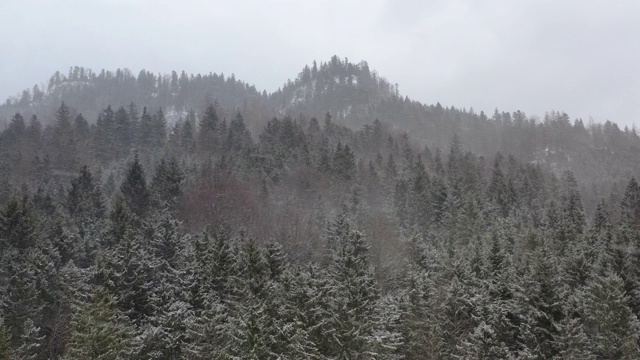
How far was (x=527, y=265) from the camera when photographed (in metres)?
36.2

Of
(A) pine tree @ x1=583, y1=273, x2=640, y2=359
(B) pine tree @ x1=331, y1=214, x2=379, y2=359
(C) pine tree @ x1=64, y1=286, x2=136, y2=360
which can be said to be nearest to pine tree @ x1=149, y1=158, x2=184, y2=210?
(C) pine tree @ x1=64, y1=286, x2=136, y2=360

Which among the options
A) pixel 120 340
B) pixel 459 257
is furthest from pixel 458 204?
pixel 120 340

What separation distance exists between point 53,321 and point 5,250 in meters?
10.2

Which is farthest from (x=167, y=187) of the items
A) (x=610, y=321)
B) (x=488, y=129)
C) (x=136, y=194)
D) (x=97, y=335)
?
(x=488, y=129)

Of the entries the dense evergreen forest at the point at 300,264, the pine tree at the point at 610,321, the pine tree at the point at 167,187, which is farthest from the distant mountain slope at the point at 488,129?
the pine tree at the point at 610,321

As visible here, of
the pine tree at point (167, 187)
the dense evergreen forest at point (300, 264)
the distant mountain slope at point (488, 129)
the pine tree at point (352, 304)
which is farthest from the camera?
the distant mountain slope at point (488, 129)

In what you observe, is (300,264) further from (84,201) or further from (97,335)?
(84,201)

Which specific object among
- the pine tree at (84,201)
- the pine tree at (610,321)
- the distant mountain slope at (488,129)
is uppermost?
the distant mountain slope at (488,129)

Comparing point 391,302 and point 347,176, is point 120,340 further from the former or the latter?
point 347,176

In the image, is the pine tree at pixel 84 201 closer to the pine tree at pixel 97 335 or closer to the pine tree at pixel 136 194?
the pine tree at pixel 136 194

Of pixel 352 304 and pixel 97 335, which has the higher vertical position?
pixel 352 304

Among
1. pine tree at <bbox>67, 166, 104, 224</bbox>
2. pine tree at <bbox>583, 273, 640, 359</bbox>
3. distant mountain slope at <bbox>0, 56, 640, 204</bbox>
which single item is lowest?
pine tree at <bbox>583, 273, 640, 359</bbox>

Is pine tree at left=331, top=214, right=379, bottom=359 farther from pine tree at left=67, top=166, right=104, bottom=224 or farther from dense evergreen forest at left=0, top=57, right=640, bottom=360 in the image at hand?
pine tree at left=67, top=166, right=104, bottom=224

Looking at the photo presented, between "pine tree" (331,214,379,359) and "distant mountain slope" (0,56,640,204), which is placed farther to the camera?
"distant mountain slope" (0,56,640,204)
